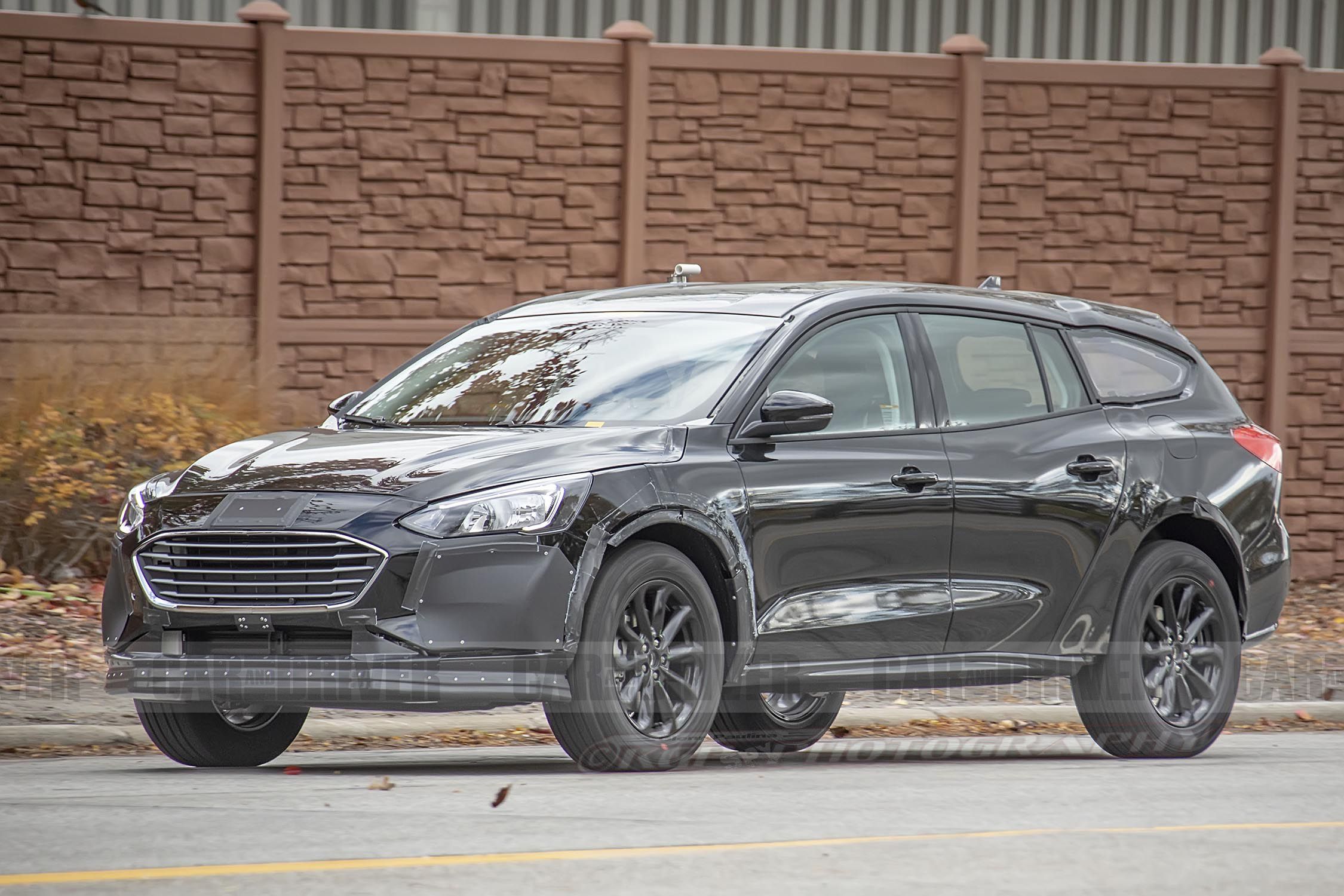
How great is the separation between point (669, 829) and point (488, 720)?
3.61m

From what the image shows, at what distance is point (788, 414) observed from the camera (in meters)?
7.91

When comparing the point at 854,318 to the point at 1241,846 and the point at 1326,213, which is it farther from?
the point at 1326,213

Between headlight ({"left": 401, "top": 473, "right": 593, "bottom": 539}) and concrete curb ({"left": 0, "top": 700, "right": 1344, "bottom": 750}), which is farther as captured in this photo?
concrete curb ({"left": 0, "top": 700, "right": 1344, "bottom": 750})

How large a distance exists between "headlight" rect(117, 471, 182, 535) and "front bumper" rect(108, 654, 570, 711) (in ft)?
2.32

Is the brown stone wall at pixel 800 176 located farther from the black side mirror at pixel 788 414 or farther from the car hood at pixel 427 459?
the car hood at pixel 427 459

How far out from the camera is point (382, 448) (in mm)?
7770

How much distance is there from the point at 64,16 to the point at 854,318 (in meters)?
8.71

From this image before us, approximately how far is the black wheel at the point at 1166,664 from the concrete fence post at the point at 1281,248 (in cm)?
816

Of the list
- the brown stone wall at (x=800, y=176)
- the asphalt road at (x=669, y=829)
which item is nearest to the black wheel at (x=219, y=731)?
the asphalt road at (x=669, y=829)

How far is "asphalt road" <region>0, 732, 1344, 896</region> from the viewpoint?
560 centimetres

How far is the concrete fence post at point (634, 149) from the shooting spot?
16.2 metres

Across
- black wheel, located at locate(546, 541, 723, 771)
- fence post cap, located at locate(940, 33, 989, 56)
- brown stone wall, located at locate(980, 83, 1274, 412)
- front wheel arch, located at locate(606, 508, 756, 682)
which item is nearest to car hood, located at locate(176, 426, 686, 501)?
front wheel arch, located at locate(606, 508, 756, 682)

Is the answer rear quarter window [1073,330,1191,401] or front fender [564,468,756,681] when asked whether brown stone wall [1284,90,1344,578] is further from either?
front fender [564,468,756,681]

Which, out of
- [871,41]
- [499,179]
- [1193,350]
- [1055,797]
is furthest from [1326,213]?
[1055,797]
